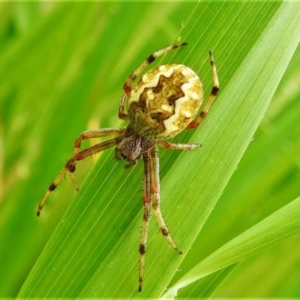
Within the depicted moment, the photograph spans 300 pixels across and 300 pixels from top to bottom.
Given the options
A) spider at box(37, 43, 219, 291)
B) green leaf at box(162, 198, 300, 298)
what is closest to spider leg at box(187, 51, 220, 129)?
spider at box(37, 43, 219, 291)

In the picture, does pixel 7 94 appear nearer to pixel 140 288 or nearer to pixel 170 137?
pixel 170 137

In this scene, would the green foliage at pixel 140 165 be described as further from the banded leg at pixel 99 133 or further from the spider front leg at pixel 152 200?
the banded leg at pixel 99 133

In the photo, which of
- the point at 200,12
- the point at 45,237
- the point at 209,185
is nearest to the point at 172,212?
the point at 209,185

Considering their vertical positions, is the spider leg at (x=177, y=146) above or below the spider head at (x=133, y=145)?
above

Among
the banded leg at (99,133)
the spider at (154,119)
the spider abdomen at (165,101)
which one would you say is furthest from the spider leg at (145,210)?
the banded leg at (99,133)

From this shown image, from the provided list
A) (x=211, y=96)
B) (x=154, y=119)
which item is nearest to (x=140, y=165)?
(x=154, y=119)

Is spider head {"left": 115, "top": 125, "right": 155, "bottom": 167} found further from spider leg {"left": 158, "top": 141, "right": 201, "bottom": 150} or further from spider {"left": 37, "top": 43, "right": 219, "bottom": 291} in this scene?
spider leg {"left": 158, "top": 141, "right": 201, "bottom": 150}
